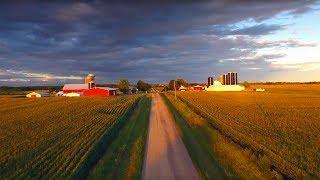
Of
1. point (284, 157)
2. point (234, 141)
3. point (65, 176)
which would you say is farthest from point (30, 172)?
point (234, 141)

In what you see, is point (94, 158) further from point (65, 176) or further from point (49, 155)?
point (65, 176)

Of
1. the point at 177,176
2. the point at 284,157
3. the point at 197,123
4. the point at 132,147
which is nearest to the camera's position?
the point at 177,176

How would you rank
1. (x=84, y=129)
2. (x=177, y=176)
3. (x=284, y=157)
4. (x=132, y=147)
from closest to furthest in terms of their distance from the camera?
1. (x=177, y=176)
2. (x=284, y=157)
3. (x=132, y=147)
4. (x=84, y=129)

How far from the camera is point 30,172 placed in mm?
19578

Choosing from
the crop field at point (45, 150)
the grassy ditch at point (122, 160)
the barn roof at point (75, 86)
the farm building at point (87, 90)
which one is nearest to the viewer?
the grassy ditch at point (122, 160)

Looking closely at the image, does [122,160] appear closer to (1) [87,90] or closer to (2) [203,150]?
(2) [203,150]

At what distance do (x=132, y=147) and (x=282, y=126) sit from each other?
626 inches

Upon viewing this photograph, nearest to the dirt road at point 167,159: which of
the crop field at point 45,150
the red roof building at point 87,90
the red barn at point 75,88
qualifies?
the crop field at point 45,150

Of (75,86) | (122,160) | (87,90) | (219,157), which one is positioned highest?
(75,86)

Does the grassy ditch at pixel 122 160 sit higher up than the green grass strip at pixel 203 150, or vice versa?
the green grass strip at pixel 203 150

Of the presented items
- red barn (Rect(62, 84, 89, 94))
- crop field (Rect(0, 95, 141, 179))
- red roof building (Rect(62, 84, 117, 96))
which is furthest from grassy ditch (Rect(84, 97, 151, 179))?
red barn (Rect(62, 84, 89, 94))

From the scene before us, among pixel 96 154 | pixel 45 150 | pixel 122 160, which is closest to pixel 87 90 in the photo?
pixel 45 150

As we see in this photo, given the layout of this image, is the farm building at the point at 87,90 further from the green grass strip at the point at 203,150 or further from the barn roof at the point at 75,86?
the green grass strip at the point at 203,150

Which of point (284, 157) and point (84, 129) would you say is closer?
point (284, 157)
